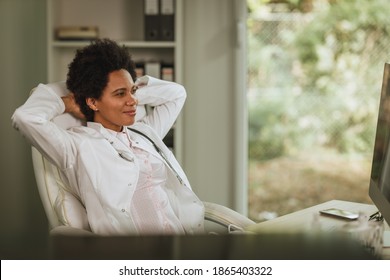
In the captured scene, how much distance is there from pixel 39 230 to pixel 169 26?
1.21 m

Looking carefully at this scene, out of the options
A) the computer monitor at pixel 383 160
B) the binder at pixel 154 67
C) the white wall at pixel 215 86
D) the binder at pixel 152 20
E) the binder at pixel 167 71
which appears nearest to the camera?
the computer monitor at pixel 383 160

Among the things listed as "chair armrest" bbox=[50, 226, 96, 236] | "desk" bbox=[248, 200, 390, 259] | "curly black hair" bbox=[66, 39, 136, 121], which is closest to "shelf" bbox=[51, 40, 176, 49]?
"curly black hair" bbox=[66, 39, 136, 121]

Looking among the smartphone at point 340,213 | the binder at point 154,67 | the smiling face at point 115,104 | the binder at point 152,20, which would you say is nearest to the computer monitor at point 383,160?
the smartphone at point 340,213

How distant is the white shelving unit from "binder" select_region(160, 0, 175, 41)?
0.03 meters

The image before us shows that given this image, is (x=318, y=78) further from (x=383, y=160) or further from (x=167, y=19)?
(x=383, y=160)

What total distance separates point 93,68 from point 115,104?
0.26 ft

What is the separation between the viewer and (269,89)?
3828 millimetres

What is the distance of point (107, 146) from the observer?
3.67 feet

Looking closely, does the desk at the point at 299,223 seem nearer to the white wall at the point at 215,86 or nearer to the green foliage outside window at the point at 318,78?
the white wall at the point at 215,86

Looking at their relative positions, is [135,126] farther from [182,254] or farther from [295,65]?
[295,65]

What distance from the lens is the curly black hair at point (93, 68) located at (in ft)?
3.68

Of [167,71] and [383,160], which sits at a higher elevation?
[167,71]

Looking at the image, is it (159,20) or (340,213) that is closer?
(340,213)

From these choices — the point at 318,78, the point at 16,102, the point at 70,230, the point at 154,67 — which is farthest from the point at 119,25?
the point at 318,78
